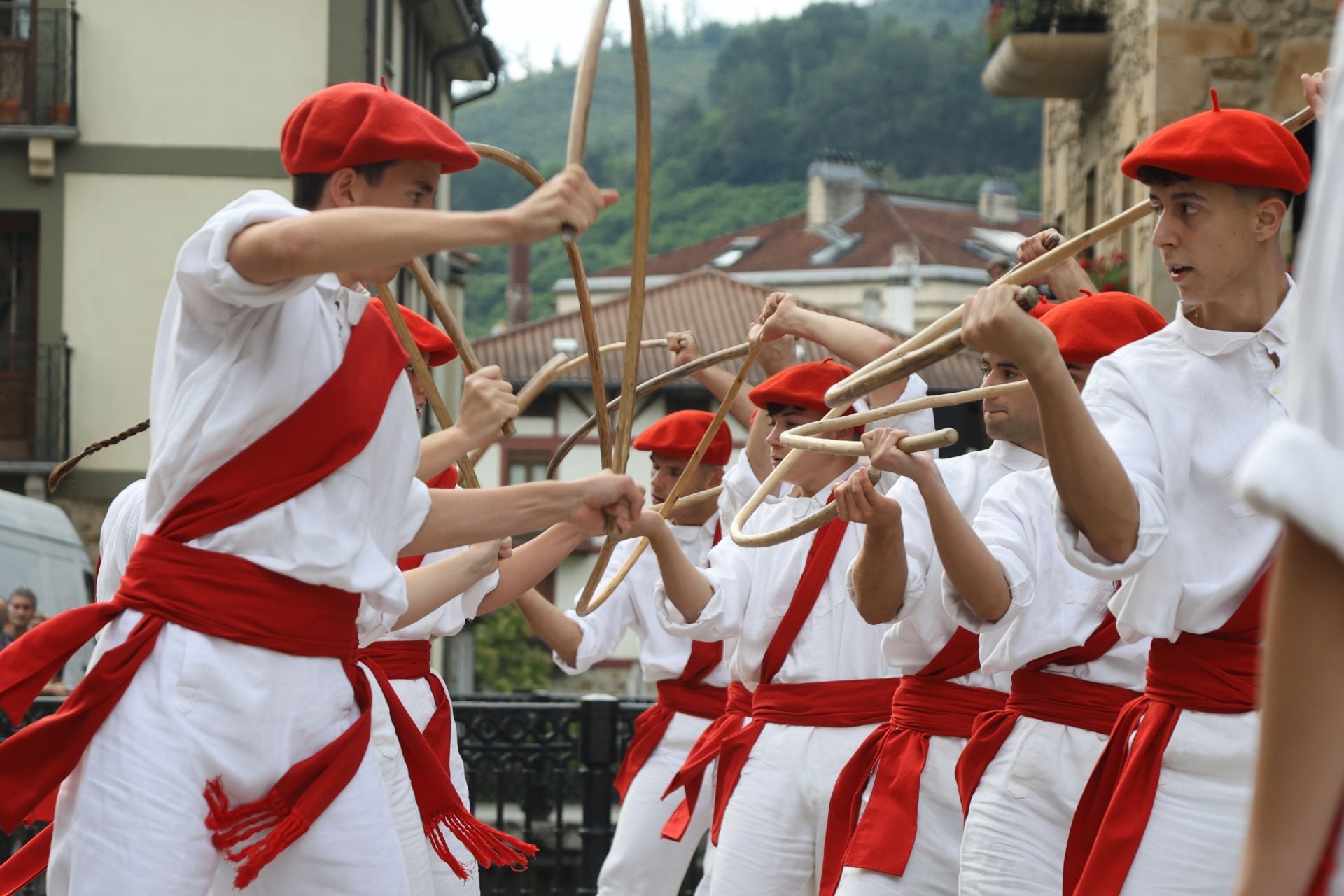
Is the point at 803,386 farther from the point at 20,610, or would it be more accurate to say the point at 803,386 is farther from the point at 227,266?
the point at 20,610

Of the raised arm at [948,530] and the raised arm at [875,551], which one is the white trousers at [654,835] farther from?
the raised arm at [948,530]

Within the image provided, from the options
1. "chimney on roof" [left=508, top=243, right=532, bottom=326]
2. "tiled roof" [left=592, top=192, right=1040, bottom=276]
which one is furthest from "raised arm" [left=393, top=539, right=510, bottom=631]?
"tiled roof" [left=592, top=192, right=1040, bottom=276]

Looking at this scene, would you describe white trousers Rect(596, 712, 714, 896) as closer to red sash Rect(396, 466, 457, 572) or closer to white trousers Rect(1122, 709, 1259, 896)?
red sash Rect(396, 466, 457, 572)

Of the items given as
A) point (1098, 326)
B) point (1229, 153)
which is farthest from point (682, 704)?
point (1229, 153)

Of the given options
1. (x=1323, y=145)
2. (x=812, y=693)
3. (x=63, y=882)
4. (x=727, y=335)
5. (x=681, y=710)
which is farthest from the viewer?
(x=727, y=335)

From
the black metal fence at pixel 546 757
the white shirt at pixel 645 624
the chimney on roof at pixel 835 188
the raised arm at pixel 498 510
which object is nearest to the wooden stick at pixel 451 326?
the raised arm at pixel 498 510

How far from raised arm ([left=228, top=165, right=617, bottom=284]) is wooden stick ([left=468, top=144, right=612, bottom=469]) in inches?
16.5

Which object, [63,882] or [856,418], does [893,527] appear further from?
[63,882]

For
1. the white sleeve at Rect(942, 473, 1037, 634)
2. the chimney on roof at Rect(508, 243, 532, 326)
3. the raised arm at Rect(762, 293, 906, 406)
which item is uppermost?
the raised arm at Rect(762, 293, 906, 406)

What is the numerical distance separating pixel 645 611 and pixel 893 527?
291 centimetres

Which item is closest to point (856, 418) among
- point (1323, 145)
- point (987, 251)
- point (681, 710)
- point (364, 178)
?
point (364, 178)

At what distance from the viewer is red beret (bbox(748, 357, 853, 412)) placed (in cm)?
539

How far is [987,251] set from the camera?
62.8 metres

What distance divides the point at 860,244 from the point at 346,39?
43574 millimetres
